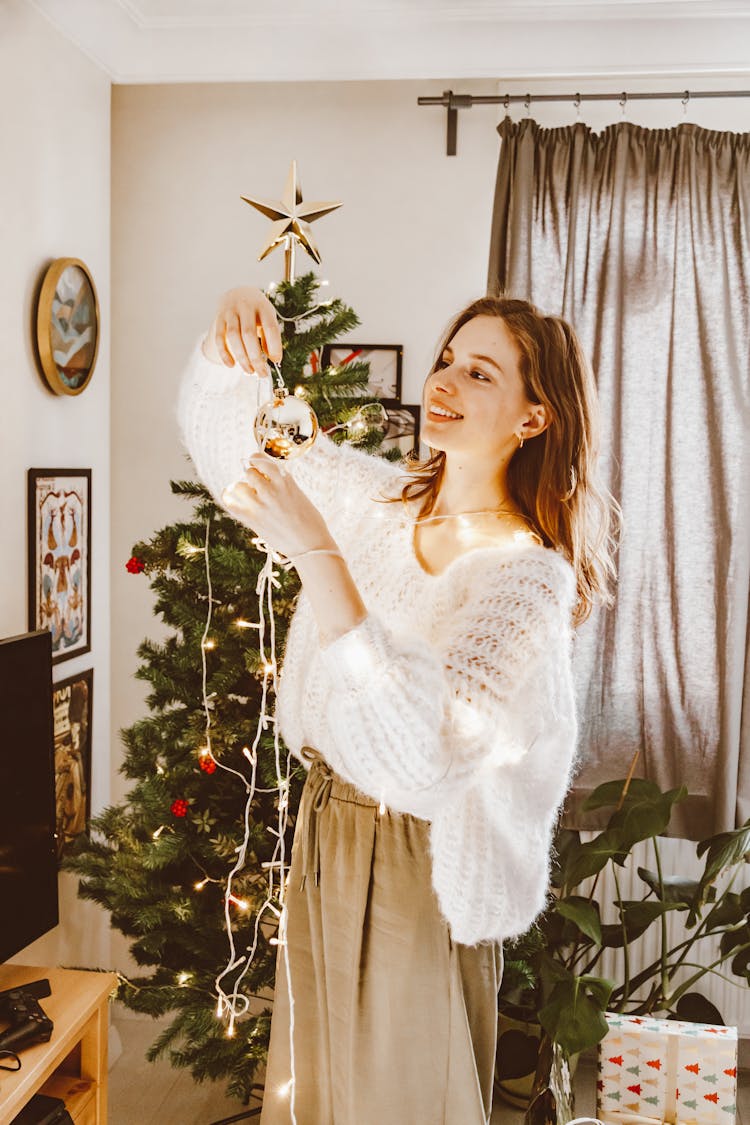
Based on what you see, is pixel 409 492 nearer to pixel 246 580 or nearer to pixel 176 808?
pixel 246 580

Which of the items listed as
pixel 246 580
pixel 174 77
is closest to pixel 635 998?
pixel 246 580

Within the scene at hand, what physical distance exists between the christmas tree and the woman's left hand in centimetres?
74

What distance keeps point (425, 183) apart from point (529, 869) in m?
1.88

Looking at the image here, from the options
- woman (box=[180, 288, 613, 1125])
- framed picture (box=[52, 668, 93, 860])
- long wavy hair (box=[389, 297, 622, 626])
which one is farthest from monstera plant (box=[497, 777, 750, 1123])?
framed picture (box=[52, 668, 93, 860])

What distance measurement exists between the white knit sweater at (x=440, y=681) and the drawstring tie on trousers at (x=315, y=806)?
5cm

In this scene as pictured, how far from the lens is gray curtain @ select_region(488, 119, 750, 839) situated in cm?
238

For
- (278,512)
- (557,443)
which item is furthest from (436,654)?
(557,443)

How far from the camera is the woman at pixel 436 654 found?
124cm

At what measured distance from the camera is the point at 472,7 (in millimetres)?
2217

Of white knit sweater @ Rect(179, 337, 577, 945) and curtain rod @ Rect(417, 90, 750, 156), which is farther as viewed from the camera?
curtain rod @ Rect(417, 90, 750, 156)

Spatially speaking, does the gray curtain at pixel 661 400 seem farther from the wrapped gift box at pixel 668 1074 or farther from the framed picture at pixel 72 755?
the framed picture at pixel 72 755

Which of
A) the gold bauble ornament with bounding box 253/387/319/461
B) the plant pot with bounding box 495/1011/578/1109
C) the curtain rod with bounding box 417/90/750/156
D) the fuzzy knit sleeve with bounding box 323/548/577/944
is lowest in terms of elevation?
the plant pot with bounding box 495/1011/578/1109

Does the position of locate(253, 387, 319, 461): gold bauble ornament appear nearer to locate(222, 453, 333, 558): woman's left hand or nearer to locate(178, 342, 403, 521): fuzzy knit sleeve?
locate(222, 453, 333, 558): woman's left hand

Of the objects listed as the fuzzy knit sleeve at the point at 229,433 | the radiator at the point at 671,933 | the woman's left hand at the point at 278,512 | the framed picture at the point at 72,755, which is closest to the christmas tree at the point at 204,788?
the fuzzy knit sleeve at the point at 229,433
